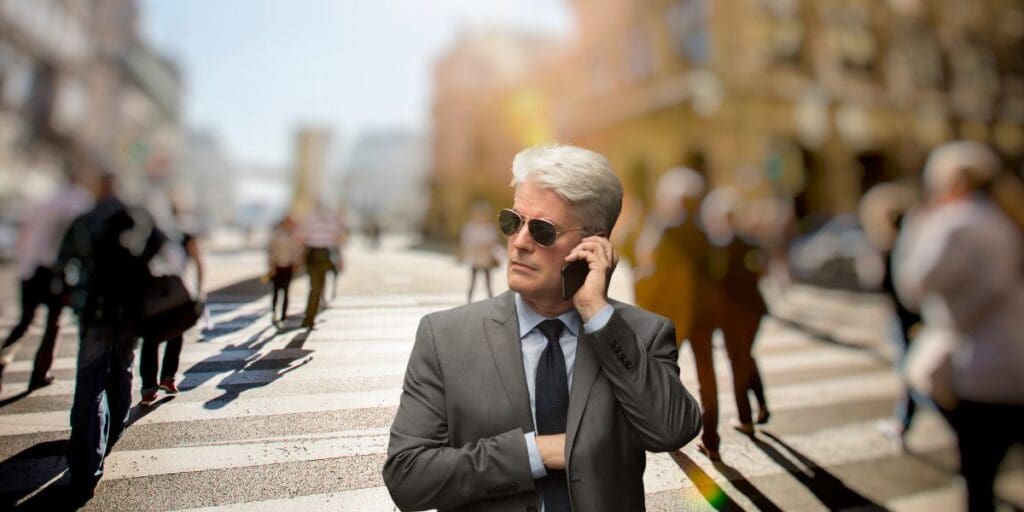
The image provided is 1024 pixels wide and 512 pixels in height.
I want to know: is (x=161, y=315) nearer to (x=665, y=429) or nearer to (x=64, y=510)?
(x=64, y=510)

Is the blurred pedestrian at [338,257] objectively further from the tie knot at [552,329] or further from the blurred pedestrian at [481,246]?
the tie knot at [552,329]

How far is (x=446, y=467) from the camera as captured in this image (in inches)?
50.0

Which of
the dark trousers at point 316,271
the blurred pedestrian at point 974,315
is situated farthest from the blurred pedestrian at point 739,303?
the dark trousers at point 316,271

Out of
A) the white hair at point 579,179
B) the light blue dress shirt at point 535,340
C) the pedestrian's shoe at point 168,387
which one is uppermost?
the white hair at point 579,179

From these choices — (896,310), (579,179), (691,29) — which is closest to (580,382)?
(579,179)

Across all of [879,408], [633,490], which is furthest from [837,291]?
[633,490]

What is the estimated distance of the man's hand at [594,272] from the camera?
130cm

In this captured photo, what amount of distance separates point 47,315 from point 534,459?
197 cm

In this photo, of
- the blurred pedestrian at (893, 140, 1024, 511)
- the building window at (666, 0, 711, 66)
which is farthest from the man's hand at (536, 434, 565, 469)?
the building window at (666, 0, 711, 66)

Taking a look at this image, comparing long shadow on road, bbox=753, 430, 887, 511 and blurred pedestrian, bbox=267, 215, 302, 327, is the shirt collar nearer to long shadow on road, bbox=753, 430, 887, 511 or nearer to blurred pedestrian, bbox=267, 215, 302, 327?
blurred pedestrian, bbox=267, 215, 302, 327

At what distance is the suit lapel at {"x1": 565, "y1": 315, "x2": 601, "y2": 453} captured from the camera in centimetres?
131

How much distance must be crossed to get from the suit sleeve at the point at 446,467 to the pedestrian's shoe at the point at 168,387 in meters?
0.69

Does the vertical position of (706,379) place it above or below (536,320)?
below

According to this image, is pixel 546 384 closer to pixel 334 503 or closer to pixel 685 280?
pixel 334 503
